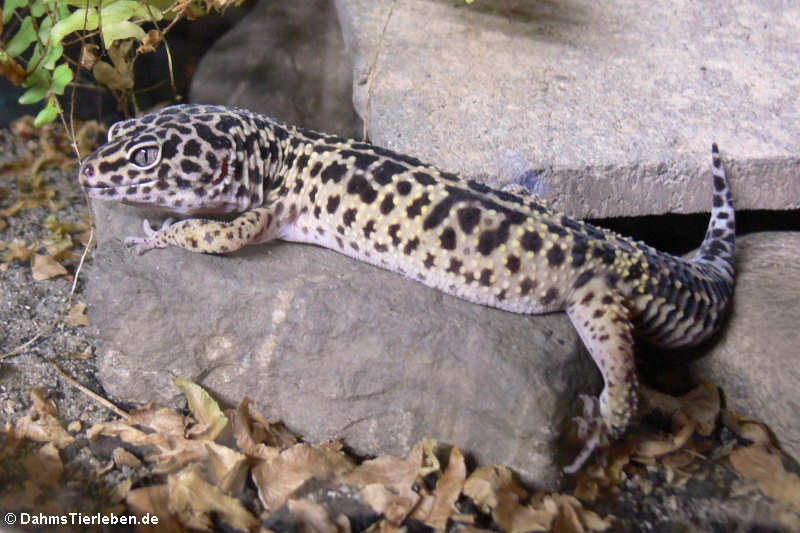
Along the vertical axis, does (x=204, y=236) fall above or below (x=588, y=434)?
above

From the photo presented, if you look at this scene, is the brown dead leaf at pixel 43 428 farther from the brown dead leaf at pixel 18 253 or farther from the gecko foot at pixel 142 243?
the brown dead leaf at pixel 18 253

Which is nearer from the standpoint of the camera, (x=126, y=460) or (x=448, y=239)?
(x=126, y=460)

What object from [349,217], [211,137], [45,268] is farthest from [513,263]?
[45,268]

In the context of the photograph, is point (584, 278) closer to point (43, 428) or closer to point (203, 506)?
point (203, 506)

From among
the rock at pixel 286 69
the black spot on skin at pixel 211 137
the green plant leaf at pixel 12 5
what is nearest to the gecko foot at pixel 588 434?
the black spot on skin at pixel 211 137

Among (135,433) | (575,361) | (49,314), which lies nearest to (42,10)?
(49,314)

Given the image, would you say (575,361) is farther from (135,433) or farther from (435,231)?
(135,433)

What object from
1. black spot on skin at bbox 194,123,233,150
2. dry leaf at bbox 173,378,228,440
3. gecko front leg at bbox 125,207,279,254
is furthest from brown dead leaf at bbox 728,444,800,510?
black spot on skin at bbox 194,123,233,150
